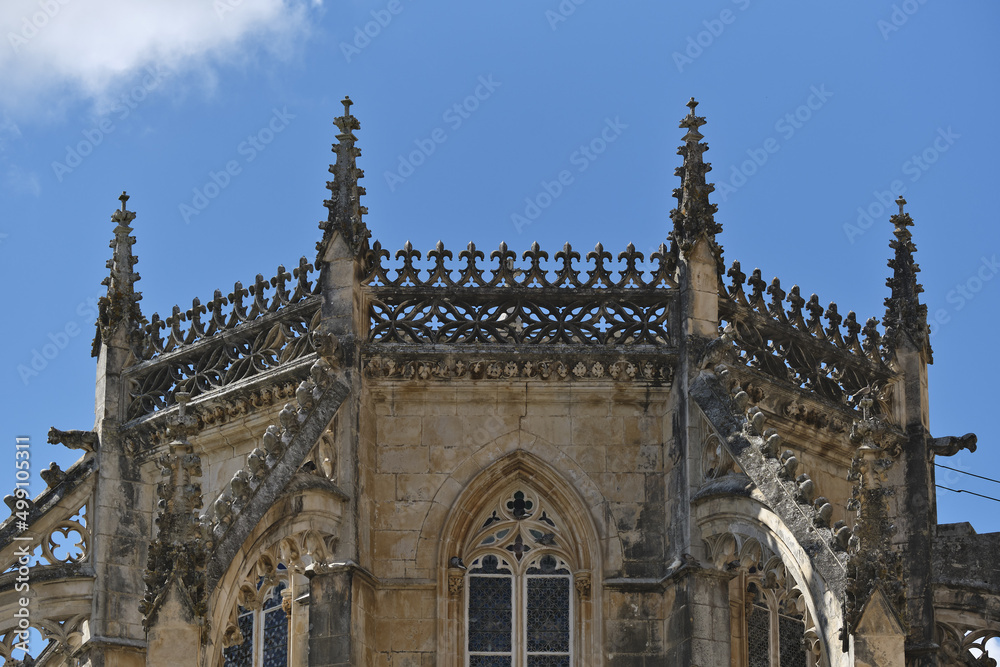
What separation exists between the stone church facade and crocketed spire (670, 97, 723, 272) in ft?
0.13

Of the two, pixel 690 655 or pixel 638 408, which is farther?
pixel 638 408

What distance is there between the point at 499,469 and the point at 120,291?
5.97 metres

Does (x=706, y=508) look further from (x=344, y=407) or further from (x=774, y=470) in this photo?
(x=344, y=407)

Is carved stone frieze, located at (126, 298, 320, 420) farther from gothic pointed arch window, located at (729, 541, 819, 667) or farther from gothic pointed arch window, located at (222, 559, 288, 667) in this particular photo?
gothic pointed arch window, located at (729, 541, 819, 667)

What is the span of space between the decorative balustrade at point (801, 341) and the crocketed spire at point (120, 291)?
304 inches

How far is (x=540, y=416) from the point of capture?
22.1 metres

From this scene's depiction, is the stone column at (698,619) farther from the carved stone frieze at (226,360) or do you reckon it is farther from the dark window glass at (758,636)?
the carved stone frieze at (226,360)

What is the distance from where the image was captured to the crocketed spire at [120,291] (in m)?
24.4

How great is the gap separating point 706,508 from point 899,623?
3.22 m

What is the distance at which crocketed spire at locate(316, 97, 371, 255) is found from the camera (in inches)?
882

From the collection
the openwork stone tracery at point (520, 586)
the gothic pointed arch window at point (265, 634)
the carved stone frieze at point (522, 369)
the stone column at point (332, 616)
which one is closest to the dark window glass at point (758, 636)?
the openwork stone tracery at point (520, 586)

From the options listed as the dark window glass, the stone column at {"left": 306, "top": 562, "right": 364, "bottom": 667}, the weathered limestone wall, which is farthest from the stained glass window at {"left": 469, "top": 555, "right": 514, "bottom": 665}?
the dark window glass

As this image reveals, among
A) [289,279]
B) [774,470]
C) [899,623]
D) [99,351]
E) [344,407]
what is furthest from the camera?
[99,351]

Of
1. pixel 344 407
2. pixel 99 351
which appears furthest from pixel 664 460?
pixel 99 351
